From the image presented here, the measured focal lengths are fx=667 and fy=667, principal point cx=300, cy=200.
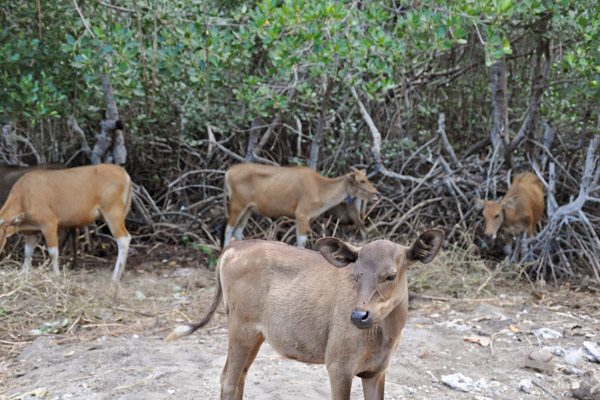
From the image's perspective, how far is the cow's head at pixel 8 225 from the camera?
24.5ft

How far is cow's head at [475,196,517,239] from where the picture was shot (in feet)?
29.2

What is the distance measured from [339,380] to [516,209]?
646 cm

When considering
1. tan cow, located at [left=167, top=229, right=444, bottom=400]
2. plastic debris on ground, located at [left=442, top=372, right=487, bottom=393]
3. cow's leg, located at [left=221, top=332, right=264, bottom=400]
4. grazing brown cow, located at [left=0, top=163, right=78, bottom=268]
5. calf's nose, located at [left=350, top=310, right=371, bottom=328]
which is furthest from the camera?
grazing brown cow, located at [left=0, top=163, right=78, bottom=268]

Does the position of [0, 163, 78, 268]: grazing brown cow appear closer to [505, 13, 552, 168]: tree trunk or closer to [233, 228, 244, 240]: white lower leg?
[233, 228, 244, 240]: white lower leg

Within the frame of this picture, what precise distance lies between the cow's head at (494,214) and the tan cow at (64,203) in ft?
15.4

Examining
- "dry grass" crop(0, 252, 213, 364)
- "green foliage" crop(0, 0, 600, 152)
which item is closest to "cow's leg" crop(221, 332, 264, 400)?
"dry grass" crop(0, 252, 213, 364)

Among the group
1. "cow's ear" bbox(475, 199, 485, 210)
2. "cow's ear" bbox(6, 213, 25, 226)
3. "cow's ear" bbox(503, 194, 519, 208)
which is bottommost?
"cow's ear" bbox(6, 213, 25, 226)

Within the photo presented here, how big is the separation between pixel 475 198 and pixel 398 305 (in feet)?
20.4

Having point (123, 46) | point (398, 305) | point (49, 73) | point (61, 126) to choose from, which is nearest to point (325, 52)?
point (123, 46)

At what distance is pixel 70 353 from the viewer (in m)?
5.49

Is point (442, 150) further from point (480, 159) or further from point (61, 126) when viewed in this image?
point (61, 126)

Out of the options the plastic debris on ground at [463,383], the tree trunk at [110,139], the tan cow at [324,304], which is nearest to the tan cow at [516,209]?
the plastic debris on ground at [463,383]

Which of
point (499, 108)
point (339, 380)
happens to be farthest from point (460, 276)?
point (339, 380)

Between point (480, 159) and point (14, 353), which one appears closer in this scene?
point (14, 353)
